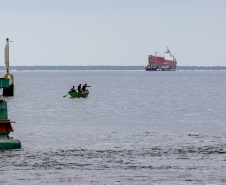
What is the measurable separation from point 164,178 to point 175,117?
28019mm

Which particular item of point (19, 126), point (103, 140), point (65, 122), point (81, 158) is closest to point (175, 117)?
point (65, 122)

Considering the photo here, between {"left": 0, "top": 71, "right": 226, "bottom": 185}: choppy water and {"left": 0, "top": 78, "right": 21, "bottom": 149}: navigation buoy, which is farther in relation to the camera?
{"left": 0, "top": 78, "right": 21, "bottom": 149}: navigation buoy

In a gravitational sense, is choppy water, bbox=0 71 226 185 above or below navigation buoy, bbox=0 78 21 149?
below

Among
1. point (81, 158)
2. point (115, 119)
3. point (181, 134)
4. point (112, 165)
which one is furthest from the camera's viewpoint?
point (115, 119)

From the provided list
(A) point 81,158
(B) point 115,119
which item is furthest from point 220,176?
(B) point 115,119

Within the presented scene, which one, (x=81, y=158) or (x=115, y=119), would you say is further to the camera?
(x=115, y=119)

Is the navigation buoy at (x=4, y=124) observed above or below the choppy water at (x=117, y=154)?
above

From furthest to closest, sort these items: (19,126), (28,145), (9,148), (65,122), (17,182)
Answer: (65,122), (19,126), (28,145), (9,148), (17,182)

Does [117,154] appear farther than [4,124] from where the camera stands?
No

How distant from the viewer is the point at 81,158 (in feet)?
80.0

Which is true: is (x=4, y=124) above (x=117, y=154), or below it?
above

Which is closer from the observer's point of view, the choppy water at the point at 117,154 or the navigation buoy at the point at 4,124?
the choppy water at the point at 117,154

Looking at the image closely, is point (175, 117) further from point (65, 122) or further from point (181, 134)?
point (181, 134)

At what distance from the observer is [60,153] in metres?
Answer: 25.9
